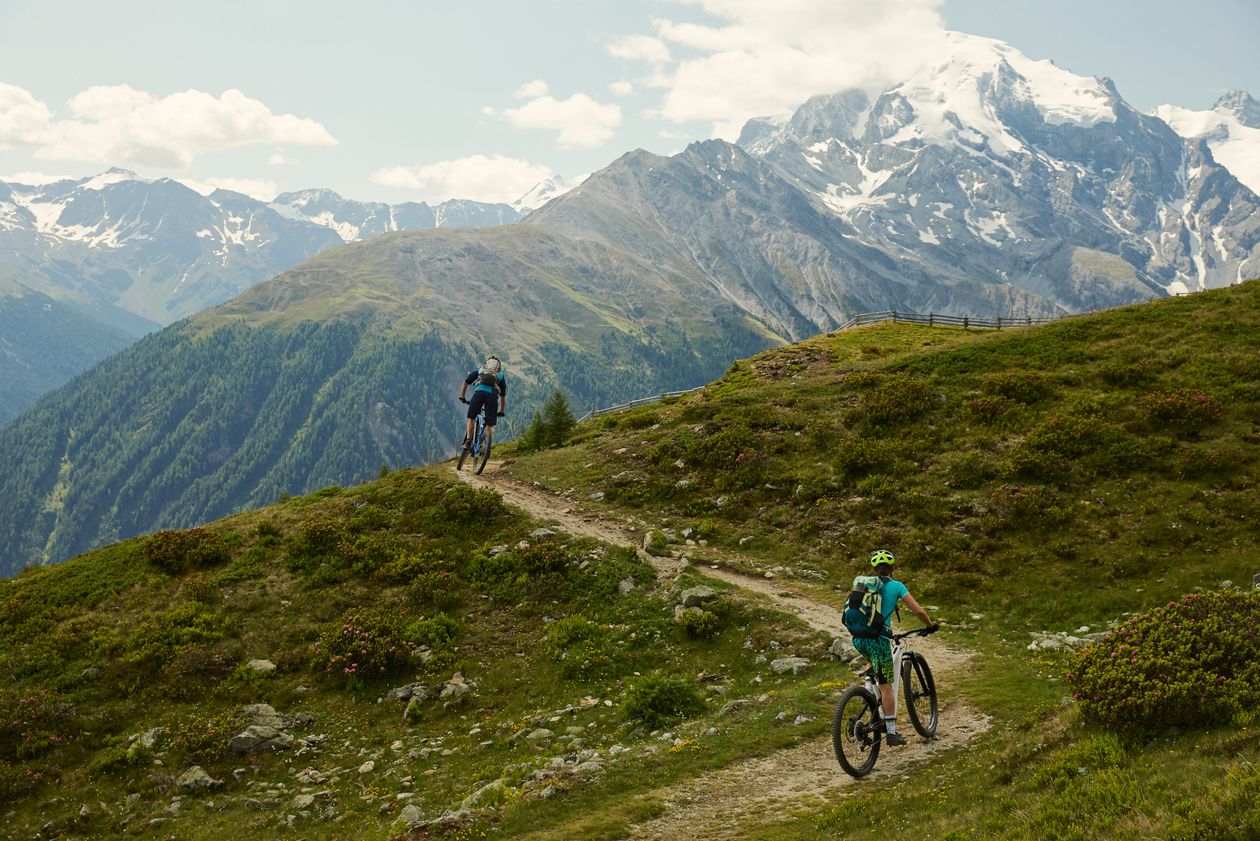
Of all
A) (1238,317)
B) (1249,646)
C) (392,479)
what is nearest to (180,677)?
(392,479)

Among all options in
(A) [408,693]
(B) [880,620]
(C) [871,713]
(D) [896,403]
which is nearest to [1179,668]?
(B) [880,620]

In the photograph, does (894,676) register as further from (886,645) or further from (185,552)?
(185,552)

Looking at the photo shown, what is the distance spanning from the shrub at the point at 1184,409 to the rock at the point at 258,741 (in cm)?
3074

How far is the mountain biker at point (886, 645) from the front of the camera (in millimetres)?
12562

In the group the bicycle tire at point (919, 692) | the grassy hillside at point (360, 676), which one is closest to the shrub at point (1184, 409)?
the grassy hillside at point (360, 676)

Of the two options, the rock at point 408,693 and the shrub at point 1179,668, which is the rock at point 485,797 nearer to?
the rock at point 408,693

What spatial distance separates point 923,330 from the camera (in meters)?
62.1

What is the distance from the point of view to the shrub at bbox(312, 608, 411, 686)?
62.4ft

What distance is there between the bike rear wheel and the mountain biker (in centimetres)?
2324

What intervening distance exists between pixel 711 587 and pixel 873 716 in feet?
29.6

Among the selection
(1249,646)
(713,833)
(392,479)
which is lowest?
(713,833)

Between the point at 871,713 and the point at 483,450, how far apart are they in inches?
971

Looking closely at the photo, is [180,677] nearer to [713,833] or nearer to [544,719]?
[544,719]

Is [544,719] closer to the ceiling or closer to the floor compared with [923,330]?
closer to the floor
